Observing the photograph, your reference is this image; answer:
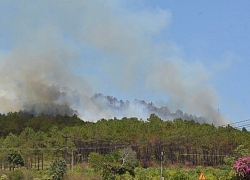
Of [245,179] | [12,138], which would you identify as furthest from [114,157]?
[12,138]

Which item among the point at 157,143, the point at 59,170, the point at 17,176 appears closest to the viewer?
the point at 59,170

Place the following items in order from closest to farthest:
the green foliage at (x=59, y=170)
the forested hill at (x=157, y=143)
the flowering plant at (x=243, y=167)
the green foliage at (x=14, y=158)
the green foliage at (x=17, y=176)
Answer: the flowering plant at (x=243, y=167), the green foliage at (x=59, y=170), the green foliage at (x=17, y=176), the green foliage at (x=14, y=158), the forested hill at (x=157, y=143)

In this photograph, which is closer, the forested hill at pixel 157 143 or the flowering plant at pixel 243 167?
the flowering plant at pixel 243 167

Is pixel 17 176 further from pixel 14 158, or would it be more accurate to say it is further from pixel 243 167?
pixel 243 167

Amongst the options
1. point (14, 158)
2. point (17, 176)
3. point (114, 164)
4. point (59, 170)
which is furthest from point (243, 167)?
point (14, 158)

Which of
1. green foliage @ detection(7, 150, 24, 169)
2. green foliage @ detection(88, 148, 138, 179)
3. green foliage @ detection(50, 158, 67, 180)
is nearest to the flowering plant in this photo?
green foliage @ detection(88, 148, 138, 179)

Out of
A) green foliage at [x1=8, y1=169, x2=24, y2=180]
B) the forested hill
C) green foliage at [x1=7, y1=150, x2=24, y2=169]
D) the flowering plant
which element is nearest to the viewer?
the flowering plant

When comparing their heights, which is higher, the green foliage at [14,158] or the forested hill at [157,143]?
the forested hill at [157,143]

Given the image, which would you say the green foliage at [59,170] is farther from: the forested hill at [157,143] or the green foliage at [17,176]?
the forested hill at [157,143]

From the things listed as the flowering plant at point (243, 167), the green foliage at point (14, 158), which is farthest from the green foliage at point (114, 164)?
the green foliage at point (14, 158)

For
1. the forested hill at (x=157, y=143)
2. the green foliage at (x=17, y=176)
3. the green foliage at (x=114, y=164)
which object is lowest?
the green foliage at (x=17, y=176)

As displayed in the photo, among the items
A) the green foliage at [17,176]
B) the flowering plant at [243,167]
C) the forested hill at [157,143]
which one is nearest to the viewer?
the flowering plant at [243,167]

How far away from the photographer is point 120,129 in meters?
96.2

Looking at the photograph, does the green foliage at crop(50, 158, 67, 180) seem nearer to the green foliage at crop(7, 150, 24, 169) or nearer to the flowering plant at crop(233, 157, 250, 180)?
the flowering plant at crop(233, 157, 250, 180)
